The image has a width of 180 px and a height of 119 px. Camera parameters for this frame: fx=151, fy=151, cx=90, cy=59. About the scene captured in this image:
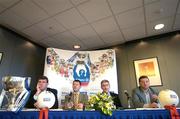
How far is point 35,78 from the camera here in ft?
12.9

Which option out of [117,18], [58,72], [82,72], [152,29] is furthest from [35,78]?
[152,29]

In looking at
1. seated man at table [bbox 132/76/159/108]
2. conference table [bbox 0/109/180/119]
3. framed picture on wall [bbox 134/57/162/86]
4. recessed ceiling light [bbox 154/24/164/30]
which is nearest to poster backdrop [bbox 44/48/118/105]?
framed picture on wall [bbox 134/57/162/86]

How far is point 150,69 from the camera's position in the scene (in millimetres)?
3604

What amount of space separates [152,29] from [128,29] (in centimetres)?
57

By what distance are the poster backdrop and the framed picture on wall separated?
23.9 inches

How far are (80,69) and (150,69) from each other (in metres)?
1.69

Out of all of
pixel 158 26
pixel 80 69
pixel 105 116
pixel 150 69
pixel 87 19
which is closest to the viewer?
pixel 105 116

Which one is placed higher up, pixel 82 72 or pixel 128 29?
pixel 128 29

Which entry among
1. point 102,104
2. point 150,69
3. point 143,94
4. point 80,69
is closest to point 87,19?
point 80,69

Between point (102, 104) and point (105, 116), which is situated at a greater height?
point (102, 104)

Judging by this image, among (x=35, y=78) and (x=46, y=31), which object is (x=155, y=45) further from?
(x=35, y=78)

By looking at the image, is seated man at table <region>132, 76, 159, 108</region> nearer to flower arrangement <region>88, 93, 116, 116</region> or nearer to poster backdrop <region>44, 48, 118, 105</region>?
poster backdrop <region>44, 48, 118, 105</region>

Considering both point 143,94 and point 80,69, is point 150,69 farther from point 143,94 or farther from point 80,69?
point 80,69

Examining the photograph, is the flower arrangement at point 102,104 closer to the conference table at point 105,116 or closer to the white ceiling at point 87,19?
the conference table at point 105,116
